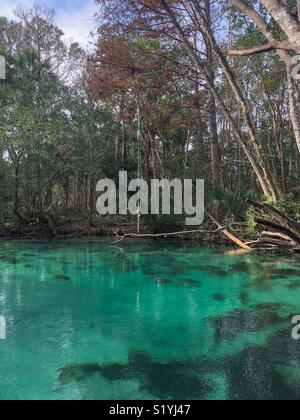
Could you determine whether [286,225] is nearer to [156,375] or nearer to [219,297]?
[156,375]

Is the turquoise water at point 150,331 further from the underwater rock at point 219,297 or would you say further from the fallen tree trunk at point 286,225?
the fallen tree trunk at point 286,225

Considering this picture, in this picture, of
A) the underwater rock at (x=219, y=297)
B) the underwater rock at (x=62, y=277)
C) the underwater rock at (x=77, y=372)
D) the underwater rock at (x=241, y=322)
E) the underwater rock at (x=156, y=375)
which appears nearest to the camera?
the underwater rock at (x=156, y=375)

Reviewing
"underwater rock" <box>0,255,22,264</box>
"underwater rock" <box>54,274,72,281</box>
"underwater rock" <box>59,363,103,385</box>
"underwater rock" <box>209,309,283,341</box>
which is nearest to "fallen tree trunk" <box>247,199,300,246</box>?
"underwater rock" <box>209,309,283,341</box>

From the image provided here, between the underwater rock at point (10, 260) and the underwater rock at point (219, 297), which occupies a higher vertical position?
the underwater rock at point (10, 260)

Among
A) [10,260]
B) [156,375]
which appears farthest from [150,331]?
[10,260]

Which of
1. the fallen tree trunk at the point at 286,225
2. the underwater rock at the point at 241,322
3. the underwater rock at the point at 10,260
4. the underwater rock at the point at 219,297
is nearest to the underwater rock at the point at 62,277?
the underwater rock at the point at 10,260

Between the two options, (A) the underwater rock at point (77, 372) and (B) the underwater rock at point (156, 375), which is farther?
(A) the underwater rock at point (77, 372)

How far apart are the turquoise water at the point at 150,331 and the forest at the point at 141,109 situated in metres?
2.90

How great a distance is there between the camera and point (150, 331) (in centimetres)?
506

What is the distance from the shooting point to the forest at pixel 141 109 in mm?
10516

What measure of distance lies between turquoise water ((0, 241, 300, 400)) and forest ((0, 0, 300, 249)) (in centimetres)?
290

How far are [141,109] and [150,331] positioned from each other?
459 inches

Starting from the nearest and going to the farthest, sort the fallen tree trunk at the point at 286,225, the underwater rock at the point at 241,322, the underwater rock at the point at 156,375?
the underwater rock at the point at 156,375
the fallen tree trunk at the point at 286,225
the underwater rock at the point at 241,322

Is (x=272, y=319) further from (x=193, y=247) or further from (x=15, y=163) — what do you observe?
(x=15, y=163)
